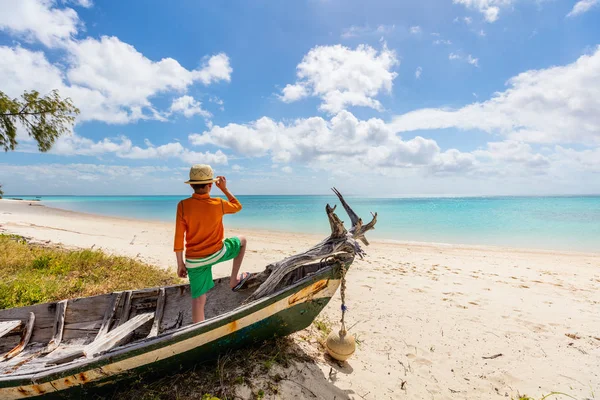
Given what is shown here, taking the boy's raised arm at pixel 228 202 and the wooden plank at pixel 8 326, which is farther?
the wooden plank at pixel 8 326

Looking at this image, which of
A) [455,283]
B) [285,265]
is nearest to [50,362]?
[285,265]

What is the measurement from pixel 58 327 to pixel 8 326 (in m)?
0.56

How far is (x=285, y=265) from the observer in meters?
3.96

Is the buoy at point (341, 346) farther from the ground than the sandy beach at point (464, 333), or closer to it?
farther from the ground

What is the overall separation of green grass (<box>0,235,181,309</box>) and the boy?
3502 millimetres

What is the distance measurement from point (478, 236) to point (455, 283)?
13.6 metres

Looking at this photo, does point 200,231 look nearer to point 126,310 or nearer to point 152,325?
point 152,325

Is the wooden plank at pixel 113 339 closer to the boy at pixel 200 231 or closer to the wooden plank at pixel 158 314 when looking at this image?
the wooden plank at pixel 158 314

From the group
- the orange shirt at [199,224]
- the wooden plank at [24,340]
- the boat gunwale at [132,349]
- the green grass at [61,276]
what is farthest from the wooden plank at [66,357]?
the green grass at [61,276]

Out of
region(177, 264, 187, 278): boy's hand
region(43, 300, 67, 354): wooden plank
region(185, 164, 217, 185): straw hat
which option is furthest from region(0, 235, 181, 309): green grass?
A: region(185, 164, 217, 185): straw hat

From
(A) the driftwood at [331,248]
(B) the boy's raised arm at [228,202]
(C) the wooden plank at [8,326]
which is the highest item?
(B) the boy's raised arm at [228,202]

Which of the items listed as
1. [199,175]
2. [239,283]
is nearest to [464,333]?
[239,283]

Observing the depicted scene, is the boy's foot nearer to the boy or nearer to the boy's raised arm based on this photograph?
the boy

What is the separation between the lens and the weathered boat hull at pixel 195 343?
2.64 m
